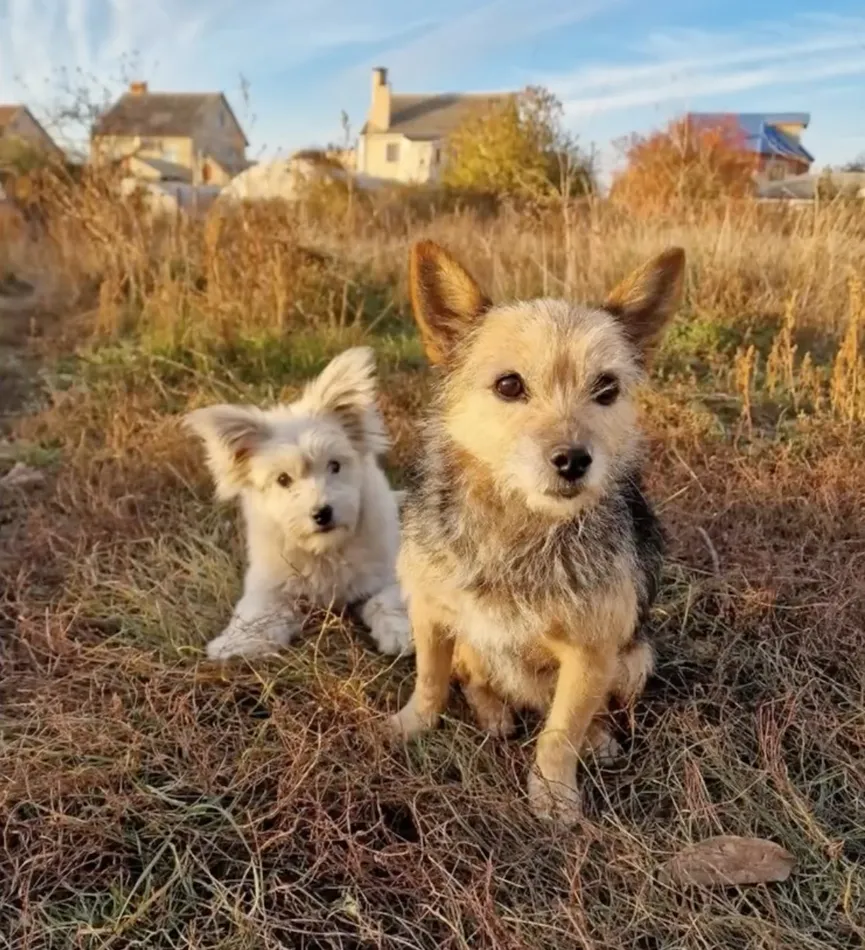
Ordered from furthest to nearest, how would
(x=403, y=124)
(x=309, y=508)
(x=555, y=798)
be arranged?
1. (x=403, y=124)
2. (x=309, y=508)
3. (x=555, y=798)

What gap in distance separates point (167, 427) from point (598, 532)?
13.0ft

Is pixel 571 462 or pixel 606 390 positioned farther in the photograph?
pixel 606 390

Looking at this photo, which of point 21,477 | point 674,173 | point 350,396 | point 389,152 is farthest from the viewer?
point 389,152

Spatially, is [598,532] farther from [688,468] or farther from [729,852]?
[688,468]

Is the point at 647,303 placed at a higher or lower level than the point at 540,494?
higher

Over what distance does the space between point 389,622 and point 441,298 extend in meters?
1.56

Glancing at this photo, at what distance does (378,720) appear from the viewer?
3.11m

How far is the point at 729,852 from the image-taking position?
102 inches

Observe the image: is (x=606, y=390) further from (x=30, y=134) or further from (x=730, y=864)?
(x=30, y=134)

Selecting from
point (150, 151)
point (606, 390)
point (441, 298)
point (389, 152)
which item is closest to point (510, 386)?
point (606, 390)

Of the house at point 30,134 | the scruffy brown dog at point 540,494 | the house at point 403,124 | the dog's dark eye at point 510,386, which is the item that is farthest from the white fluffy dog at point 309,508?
the house at point 403,124

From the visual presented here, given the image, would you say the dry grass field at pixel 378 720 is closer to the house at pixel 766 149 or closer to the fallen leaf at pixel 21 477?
the fallen leaf at pixel 21 477

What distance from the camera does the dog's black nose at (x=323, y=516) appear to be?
12.1 ft

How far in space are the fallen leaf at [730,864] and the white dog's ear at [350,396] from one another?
223 cm
